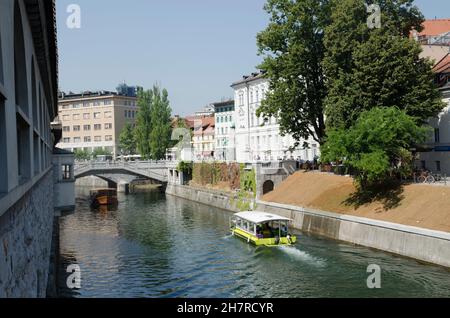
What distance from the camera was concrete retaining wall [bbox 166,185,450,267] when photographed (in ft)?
105

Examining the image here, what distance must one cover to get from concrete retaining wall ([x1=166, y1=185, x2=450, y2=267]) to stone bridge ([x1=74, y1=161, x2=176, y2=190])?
4212cm

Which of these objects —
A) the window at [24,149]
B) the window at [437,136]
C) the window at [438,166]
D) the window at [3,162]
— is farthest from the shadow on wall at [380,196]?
the window at [3,162]

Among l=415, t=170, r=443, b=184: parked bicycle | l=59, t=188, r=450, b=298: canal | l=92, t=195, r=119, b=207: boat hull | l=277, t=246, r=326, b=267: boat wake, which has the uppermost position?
l=415, t=170, r=443, b=184: parked bicycle

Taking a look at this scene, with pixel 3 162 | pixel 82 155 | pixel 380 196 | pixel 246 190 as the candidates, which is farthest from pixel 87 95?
pixel 3 162

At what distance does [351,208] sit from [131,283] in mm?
21409

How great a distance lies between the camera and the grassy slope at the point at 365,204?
3572 centimetres

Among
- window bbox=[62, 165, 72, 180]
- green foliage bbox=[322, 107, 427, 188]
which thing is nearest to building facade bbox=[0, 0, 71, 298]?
green foliage bbox=[322, 107, 427, 188]

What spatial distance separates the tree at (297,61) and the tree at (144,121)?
186ft

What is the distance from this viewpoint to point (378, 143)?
140ft

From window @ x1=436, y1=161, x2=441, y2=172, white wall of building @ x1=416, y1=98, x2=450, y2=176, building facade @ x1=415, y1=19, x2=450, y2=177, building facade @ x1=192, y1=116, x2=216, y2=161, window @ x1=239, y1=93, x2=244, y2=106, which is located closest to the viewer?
building facade @ x1=415, y1=19, x2=450, y2=177

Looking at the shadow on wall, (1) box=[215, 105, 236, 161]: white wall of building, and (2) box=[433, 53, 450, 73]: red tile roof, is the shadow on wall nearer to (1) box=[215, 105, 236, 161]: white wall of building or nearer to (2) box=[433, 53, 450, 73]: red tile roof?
(2) box=[433, 53, 450, 73]: red tile roof

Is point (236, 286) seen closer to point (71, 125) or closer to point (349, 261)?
point (349, 261)

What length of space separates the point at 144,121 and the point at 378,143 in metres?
74.7
